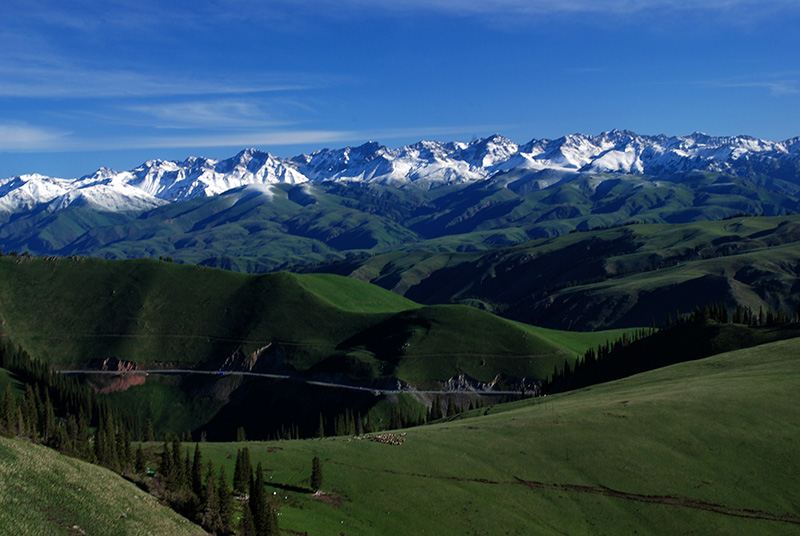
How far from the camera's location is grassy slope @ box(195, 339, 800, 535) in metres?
73.2

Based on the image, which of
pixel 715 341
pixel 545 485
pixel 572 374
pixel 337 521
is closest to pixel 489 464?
pixel 545 485

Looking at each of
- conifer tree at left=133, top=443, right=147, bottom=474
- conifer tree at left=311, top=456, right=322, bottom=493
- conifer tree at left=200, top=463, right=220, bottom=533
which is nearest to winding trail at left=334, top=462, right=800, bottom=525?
conifer tree at left=311, top=456, right=322, bottom=493

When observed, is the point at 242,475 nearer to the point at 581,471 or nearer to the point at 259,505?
the point at 259,505

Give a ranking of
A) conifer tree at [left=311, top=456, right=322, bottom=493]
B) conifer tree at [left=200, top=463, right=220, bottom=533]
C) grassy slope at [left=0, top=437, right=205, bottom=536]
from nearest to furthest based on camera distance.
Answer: grassy slope at [left=0, top=437, right=205, bottom=536] → conifer tree at [left=200, top=463, right=220, bottom=533] → conifer tree at [left=311, top=456, right=322, bottom=493]

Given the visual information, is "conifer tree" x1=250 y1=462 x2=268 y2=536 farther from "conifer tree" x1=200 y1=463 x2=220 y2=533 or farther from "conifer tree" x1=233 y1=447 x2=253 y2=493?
"conifer tree" x1=233 y1=447 x2=253 y2=493

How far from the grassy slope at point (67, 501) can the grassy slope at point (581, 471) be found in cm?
1443

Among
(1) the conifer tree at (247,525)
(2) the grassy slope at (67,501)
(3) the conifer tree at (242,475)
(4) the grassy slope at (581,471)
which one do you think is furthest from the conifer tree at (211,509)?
(3) the conifer tree at (242,475)

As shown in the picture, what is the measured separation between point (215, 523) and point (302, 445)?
3558 cm

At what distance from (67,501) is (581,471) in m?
55.1

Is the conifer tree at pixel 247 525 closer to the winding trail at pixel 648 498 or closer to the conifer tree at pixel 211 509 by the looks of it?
the conifer tree at pixel 211 509

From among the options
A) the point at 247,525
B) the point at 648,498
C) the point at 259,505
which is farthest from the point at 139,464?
the point at 648,498

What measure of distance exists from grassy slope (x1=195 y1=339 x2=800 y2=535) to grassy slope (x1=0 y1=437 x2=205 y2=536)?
14.4 m

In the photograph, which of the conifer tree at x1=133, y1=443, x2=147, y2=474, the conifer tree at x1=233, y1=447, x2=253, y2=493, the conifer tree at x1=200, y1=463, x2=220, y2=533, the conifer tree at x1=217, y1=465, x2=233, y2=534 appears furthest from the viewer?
the conifer tree at x1=233, y1=447, x2=253, y2=493

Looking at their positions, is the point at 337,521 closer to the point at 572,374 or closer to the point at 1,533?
the point at 1,533
